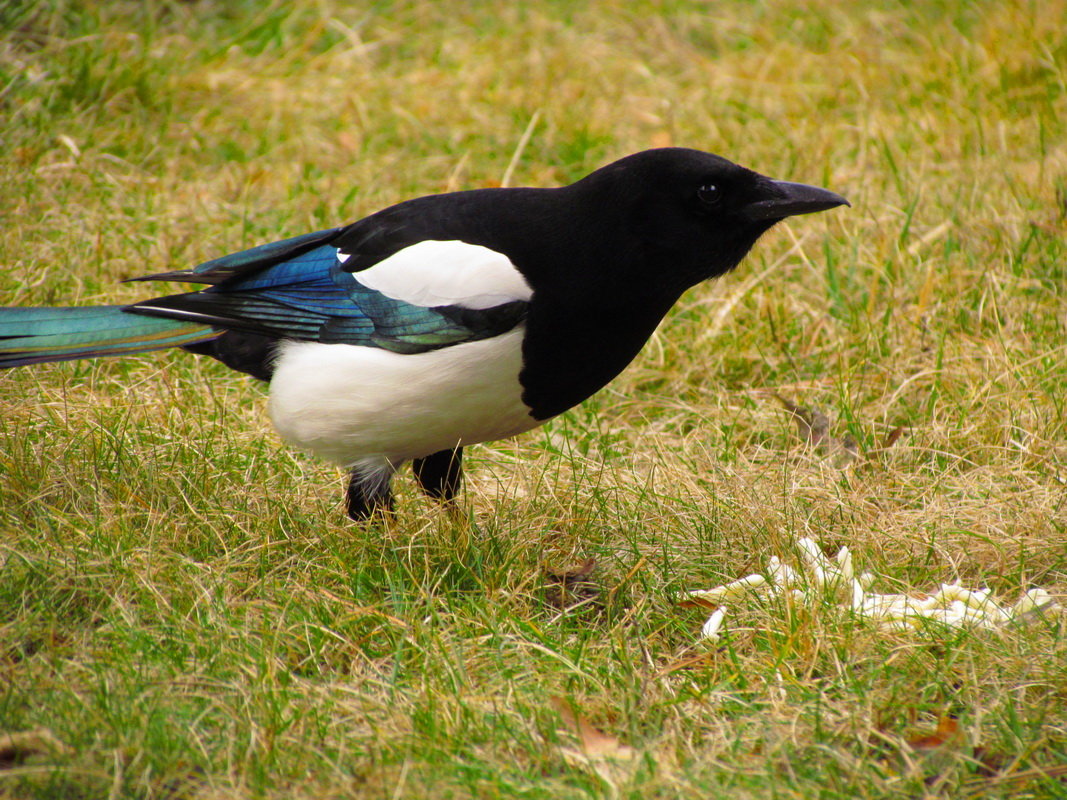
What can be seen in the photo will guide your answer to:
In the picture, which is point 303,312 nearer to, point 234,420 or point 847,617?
point 234,420

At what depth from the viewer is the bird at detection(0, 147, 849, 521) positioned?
255cm

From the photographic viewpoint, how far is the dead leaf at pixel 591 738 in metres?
2.05

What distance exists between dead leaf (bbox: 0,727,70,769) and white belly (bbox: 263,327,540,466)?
36.5 inches

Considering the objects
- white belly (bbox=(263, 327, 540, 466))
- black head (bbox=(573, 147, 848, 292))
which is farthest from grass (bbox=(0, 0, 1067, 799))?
black head (bbox=(573, 147, 848, 292))

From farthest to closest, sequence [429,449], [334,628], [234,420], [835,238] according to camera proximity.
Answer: [835,238], [234,420], [429,449], [334,628]

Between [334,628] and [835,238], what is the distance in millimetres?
2518

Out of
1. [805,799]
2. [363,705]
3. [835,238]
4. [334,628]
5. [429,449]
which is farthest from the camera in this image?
[835,238]

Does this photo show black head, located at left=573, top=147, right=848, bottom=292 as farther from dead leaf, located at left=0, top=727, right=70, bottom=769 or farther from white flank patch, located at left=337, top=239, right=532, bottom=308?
dead leaf, located at left=0, top=727, right=70, bottom=769

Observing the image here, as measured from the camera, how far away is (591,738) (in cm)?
210

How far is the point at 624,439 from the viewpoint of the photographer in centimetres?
346

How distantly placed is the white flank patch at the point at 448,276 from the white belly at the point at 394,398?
93 millimetres

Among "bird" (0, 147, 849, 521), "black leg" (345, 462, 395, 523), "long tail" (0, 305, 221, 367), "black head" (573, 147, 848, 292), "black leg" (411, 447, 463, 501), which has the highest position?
"black head" (573, 147, 848, 292)

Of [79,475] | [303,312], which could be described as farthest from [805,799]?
[79,475]

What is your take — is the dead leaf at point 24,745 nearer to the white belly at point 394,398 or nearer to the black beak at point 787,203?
the white belly at point 394,398
